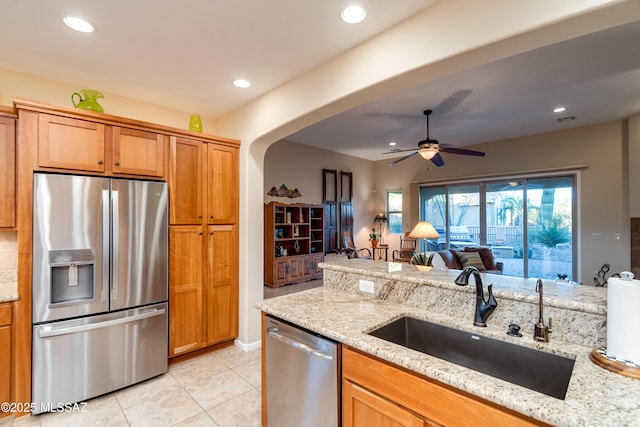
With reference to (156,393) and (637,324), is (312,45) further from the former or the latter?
(156,393)

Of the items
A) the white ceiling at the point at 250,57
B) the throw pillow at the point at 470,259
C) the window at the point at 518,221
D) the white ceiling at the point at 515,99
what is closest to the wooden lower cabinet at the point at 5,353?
the white ceiling at the point at 250,57

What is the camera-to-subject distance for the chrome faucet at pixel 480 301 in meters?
1.42

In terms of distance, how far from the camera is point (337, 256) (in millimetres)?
7301

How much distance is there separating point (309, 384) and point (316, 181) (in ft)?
18.8

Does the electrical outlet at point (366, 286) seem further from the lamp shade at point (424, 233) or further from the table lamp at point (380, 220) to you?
the table lamp at point (380, 220)

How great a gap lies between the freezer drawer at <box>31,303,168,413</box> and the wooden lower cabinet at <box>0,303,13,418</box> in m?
0.15

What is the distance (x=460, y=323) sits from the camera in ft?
4.90

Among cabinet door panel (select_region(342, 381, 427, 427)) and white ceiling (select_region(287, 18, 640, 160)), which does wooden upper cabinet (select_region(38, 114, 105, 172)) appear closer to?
cabinet door panel (select_region(342, 381, 427, 427))

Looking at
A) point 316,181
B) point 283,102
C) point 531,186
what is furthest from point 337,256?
point 283,102

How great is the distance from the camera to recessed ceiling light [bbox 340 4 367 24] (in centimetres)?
180

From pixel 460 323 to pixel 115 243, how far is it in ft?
8.54

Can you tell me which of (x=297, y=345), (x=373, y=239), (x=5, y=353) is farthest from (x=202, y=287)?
(x=373, y=239)

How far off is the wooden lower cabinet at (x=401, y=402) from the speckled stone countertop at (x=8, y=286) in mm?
2426

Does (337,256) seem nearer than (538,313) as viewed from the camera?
No
